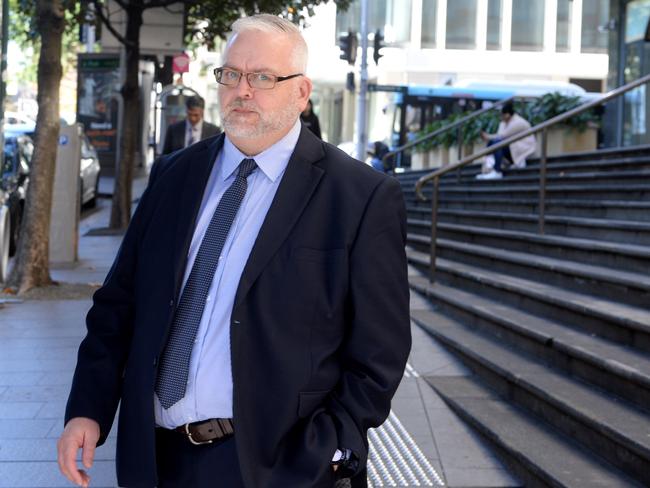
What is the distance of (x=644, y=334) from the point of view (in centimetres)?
621

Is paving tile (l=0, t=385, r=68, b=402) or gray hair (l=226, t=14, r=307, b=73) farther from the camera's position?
paving tile (l=0, t=385, r=68, b=402)

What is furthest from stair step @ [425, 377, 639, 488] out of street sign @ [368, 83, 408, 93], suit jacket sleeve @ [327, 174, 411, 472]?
street sign @ [368, 83, 408, 93]

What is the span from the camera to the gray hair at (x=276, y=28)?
274cm

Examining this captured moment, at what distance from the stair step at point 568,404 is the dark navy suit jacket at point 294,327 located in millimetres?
2536

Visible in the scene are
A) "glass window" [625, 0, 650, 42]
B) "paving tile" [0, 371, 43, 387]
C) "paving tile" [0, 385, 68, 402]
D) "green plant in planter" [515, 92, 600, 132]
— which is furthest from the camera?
"green plant in planter" [515, 92, 600, 132]

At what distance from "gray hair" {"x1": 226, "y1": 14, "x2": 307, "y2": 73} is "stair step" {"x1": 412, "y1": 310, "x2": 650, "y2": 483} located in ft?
9.09

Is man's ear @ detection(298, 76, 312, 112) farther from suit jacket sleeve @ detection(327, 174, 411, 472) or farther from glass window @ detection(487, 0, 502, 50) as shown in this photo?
glass window @ detection(487, 0, 502, 50)

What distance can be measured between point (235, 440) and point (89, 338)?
525mm

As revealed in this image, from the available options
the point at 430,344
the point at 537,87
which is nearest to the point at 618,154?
the point at 430,344

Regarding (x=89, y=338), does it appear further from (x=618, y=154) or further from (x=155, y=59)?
(x=155, y=59)

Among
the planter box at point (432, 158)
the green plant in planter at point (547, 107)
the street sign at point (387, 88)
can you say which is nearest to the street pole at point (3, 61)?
the green plant in planter at point (547, 107)

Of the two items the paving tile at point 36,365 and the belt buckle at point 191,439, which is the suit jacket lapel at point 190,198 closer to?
the belt buckle at point 191,439

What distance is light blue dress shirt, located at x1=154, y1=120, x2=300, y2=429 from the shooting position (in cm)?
263

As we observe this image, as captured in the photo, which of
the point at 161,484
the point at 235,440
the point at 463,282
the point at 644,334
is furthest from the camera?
the point at 463,282
